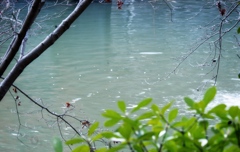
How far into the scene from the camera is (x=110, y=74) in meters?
7.77

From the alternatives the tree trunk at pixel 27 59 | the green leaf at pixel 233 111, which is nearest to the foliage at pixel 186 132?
the green leaf at pixel 233 111

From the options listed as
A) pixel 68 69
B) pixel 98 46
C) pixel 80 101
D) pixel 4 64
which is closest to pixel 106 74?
pixel 68 69

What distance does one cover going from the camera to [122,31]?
39.2 feet

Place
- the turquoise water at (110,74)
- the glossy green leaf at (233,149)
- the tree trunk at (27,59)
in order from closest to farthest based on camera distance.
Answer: the glossy green leaf at (233,149) < the tree trunk at (27,59) < the turquoise water at (110,74)

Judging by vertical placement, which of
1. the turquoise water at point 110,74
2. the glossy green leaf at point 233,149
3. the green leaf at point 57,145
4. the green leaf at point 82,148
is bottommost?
the turquoise water at point 110,74

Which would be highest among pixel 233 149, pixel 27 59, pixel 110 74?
pixel 233 149

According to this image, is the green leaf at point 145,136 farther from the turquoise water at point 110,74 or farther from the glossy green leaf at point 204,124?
the turquoise water at point 110,74

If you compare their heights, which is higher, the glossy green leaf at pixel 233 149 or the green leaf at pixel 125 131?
the green leaf at pixel 125 131

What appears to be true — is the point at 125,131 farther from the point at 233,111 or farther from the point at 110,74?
the point at 110,74

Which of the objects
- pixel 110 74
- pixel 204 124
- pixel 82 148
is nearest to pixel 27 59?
pixel 82 148

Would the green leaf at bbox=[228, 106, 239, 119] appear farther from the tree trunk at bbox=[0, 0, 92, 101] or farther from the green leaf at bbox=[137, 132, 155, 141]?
the tree trunk at bbox=[0, 0, 92, 101]

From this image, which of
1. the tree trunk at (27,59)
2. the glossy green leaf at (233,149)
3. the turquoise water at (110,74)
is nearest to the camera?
the glossy green leaf at (233,149)

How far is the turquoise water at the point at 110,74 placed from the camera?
5535mm

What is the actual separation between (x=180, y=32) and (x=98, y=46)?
93.0 inches
